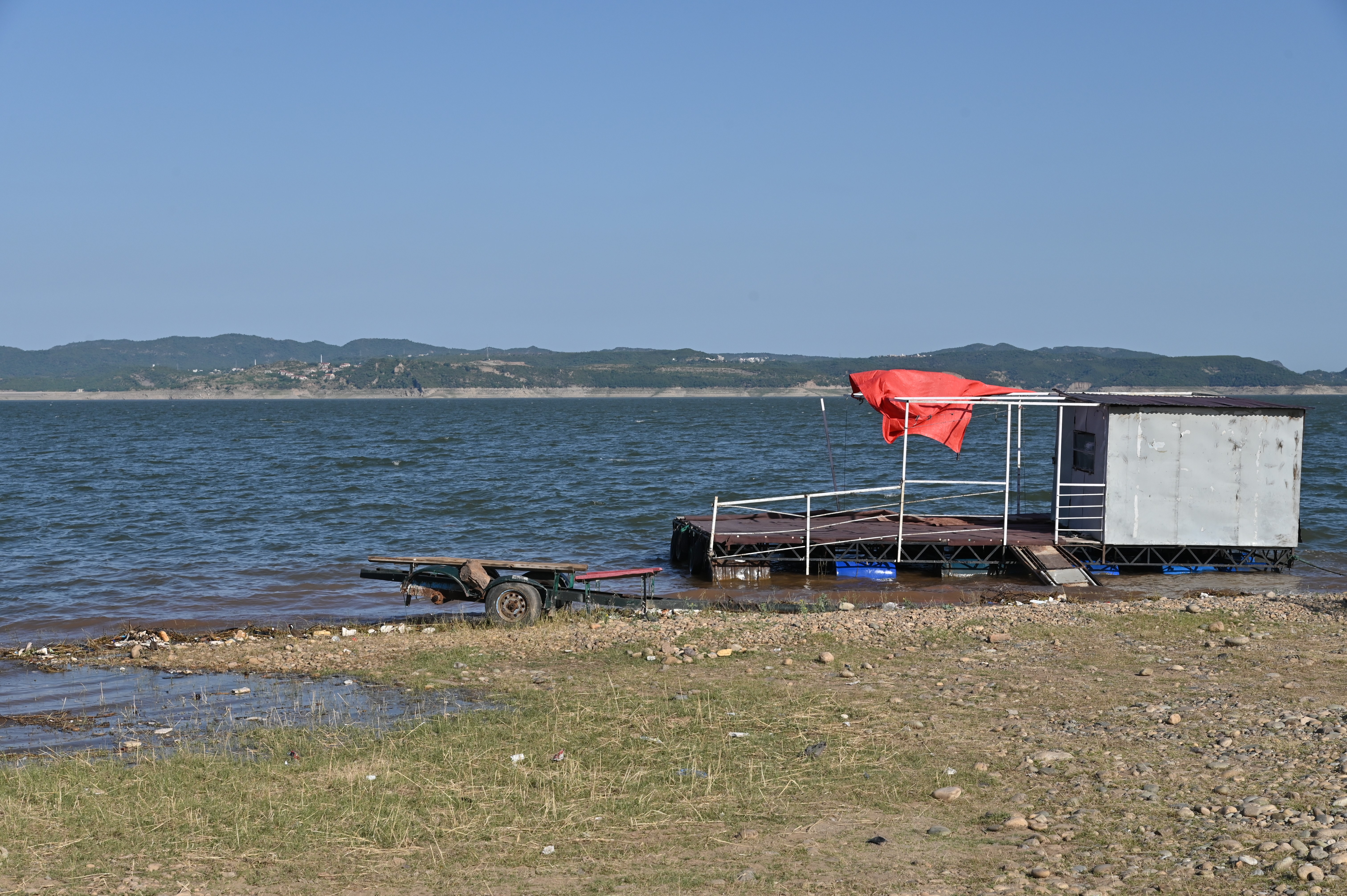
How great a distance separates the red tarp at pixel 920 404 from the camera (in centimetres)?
2177

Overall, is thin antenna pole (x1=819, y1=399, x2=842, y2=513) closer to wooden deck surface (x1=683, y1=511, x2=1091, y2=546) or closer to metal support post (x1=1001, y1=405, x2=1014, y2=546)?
wooden deck surface (x1=683, y1=511, x2=1091, y2=546)

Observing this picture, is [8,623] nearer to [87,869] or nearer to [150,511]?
[87,869]

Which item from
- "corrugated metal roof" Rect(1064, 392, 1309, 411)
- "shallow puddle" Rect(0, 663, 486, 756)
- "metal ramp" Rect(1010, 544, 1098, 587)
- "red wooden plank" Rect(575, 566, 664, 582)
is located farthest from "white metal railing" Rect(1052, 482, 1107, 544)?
"shallow puddle" Rect(0, 663, 486, 756)

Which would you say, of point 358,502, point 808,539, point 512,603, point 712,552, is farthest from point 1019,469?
point 358,502

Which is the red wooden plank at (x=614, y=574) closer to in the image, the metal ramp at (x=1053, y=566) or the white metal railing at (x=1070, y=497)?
the metal ramp at (x=1053, y=566)

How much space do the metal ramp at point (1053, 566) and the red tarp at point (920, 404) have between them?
8.13 feet

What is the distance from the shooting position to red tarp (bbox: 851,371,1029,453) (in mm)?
21766

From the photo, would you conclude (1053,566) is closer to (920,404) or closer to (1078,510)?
(1078,510)

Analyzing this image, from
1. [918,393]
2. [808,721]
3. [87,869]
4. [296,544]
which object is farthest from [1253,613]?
[296,544]

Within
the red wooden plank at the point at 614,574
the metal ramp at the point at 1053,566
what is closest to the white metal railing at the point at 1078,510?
the metal ramp at the point at 1053,566

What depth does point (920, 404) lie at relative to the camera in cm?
2177

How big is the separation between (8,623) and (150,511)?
18.1 m

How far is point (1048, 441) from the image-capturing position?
81.1m

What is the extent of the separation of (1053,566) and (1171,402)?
390 cm
